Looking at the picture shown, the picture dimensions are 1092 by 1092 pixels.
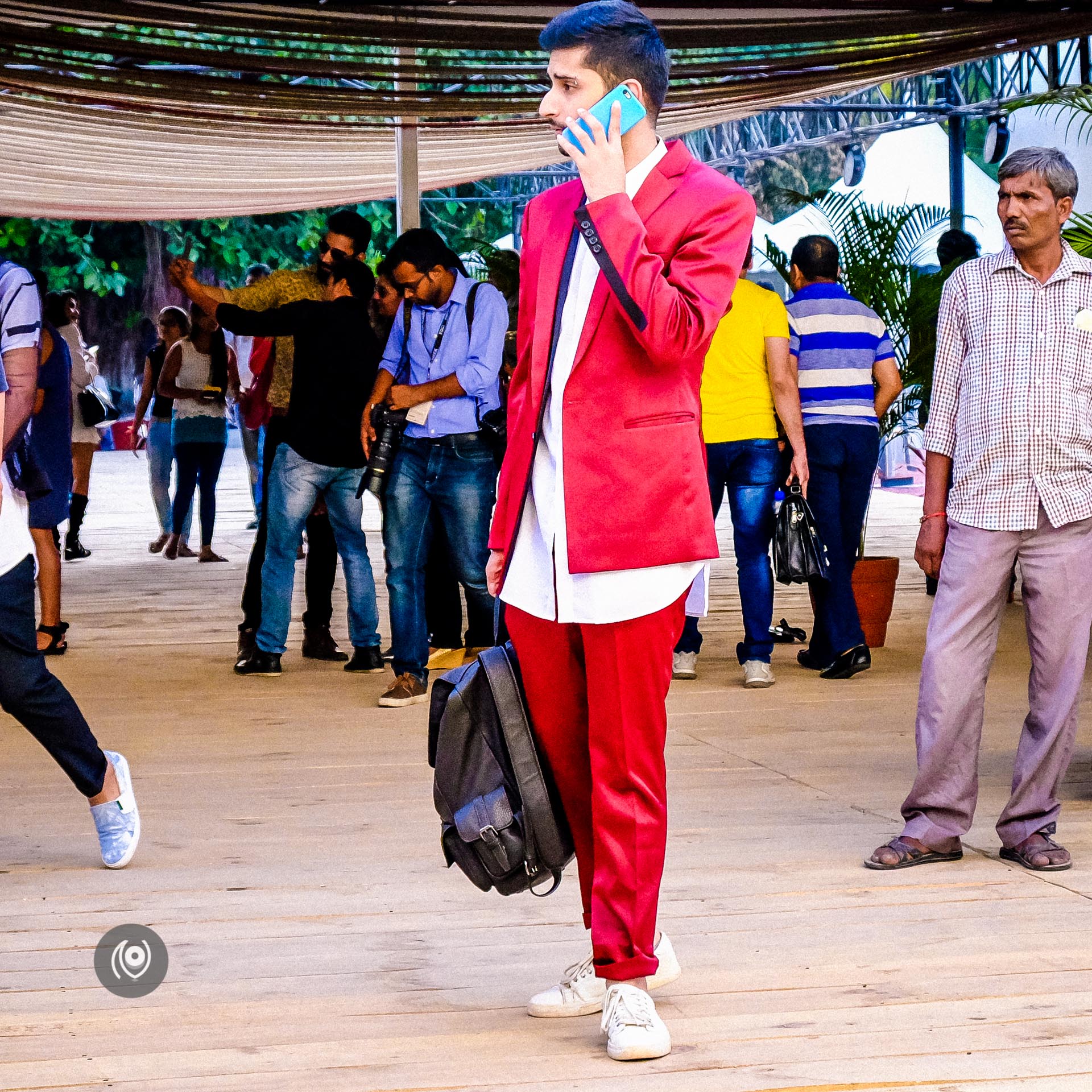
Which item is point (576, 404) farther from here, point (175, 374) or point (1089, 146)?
point (1089, 146)

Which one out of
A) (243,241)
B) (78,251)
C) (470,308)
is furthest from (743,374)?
(78,251)

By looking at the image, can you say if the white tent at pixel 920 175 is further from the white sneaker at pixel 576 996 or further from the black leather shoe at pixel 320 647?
the white sneaker at pixel 576 996

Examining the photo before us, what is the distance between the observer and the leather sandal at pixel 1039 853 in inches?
146

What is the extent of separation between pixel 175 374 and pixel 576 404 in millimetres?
→ 7978

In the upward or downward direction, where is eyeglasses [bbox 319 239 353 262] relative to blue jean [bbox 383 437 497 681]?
upward

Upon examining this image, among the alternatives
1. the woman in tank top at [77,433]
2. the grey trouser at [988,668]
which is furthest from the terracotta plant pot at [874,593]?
the woman in tank top at [77,433]

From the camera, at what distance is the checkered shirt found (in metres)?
3.66

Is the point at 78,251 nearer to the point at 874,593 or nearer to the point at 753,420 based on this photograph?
the point at 874,593

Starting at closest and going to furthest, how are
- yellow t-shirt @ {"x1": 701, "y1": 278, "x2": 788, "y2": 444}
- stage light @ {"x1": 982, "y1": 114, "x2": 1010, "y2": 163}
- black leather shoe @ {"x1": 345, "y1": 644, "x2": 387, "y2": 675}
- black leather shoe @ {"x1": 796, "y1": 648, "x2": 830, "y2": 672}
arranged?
yellow t-shirt @ {"x1": 701, "y1": 278, "x2": 788, "y2": 444}, black leather shoe @ {"x1": 796, "y1": 648, "x2": 830, "y2": 672}, black leather shoe @ {"x1": 345, "y1": 644, "x2": 387, "y2": 675}, stage light @ {"x1": 982, "y1": 114, "x2": 1010, "y2": 163}

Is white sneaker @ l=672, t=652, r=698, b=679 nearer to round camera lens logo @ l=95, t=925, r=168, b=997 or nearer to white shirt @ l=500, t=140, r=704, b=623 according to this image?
round camera lens logo @ l=95, t=925, r=168, b=997

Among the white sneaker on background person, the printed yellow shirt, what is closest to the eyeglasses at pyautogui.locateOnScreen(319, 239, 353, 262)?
the printed yellow shirt

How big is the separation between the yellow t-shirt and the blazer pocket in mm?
3778

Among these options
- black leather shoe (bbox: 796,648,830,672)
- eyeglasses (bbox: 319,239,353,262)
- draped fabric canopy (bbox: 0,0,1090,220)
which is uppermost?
draped fabric canopy (bbox: 0,0,1090,220)

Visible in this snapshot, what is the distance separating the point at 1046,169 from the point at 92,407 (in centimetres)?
763
